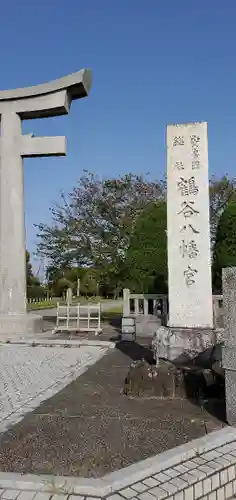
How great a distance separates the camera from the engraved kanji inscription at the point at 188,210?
9.48 m

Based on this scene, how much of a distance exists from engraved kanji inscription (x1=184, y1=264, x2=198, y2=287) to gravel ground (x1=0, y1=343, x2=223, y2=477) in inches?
124

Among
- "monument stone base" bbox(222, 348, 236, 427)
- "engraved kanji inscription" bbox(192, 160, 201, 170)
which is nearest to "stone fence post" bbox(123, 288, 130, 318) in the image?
"engraved kanji inscription" bbox(192, 160, 201, 170)

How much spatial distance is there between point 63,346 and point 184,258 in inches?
185

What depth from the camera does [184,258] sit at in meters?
9.43

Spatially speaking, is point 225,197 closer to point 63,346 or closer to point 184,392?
point 63,346

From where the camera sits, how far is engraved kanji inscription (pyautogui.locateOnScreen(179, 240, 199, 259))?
30.8 feet

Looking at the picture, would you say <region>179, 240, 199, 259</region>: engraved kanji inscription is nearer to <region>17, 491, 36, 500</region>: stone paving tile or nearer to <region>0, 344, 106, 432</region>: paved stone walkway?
<region>0, 344, 106, 432</region>: paved stone walkway

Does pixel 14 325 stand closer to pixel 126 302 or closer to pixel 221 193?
pixel 126 302

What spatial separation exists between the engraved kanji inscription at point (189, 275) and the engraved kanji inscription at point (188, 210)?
3.72ft

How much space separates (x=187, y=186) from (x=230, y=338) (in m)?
5.38

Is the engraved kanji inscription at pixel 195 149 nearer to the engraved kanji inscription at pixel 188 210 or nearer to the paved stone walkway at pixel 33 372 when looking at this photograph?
the engraved kanji inscription at pixel 188 210

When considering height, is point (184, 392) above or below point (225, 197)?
below

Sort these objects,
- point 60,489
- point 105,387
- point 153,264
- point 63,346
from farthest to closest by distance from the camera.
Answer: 1. point 153,264
2. point 63,346
3. point 105,387
4. point 60,489

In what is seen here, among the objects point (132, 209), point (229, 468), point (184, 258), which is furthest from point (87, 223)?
point (229, 468)
